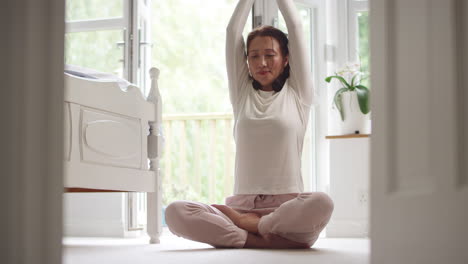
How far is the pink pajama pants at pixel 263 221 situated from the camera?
1832 millimetres

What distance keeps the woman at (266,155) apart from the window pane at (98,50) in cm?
112

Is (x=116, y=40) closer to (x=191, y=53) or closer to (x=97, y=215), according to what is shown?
(x=97, y=215)

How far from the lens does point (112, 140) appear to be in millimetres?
2193

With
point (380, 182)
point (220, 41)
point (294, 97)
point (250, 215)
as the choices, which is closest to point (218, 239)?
point (250, 215)

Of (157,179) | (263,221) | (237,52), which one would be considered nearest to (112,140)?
(157,179)

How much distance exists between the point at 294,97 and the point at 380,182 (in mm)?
1245

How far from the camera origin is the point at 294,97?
2.15m

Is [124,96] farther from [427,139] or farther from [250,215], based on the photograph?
[427,139]

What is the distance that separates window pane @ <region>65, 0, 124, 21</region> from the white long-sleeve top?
1157 millimetres

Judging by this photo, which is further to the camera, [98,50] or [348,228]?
[98,50]

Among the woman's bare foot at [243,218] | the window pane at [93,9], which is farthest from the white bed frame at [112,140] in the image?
the window pane at [93,9]

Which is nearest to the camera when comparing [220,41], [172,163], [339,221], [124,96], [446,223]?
[446,223]

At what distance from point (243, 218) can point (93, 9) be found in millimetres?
1771

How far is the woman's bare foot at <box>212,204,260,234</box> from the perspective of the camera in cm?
192
